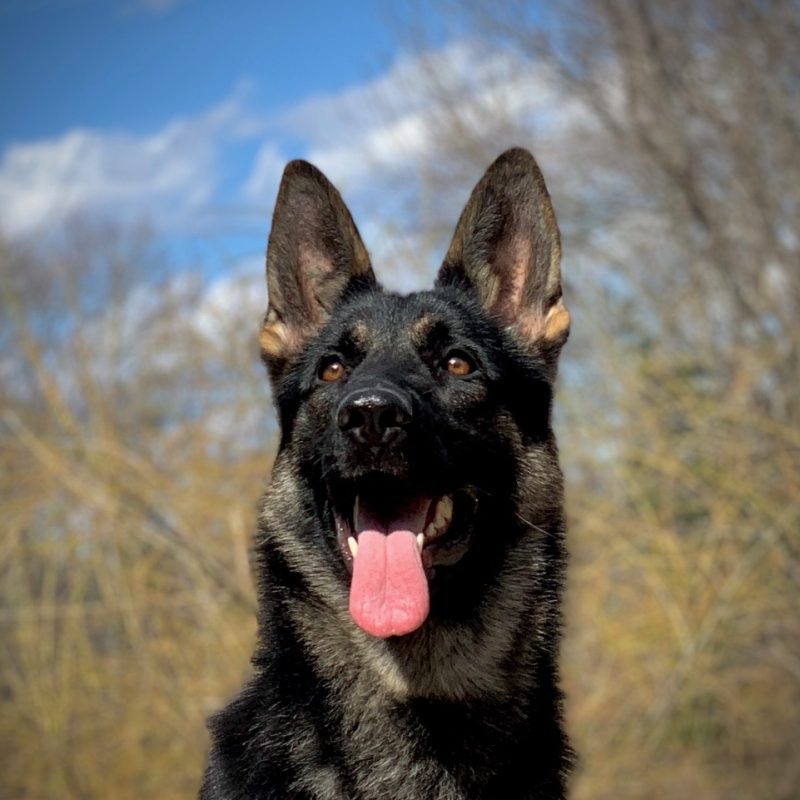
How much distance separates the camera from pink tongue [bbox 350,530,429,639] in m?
3.12

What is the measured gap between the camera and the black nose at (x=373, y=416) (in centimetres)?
310

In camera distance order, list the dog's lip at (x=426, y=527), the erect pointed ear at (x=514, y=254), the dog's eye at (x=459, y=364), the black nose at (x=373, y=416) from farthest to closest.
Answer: the erect pointed ear at (x=514, y=254) → the dog's eye at (x=459, y=364) → the dog's lip at (x=426, y=527) → the black nose at (x=373, y=416)

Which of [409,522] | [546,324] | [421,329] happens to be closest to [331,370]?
[421,329]

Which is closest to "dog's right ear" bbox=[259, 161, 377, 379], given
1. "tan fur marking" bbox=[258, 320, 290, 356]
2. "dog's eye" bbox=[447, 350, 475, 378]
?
"tan fur marking" bbox=[258, 320, 290, 356]

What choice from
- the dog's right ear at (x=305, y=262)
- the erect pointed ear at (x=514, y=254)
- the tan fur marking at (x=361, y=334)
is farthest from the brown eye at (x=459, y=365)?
the dog's right ear at (x=305, y=262)

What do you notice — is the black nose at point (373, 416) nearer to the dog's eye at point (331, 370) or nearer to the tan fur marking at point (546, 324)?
the dog's eye at point (331, 370)

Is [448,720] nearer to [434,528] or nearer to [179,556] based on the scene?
[434,528]

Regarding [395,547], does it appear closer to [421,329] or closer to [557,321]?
[421,329]

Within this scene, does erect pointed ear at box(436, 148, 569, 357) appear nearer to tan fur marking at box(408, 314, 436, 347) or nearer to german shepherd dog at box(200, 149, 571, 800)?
german shepherd dog at box(200, 149, 571, 800)

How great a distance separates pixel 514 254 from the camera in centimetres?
408

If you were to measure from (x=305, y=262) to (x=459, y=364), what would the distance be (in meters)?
0.83

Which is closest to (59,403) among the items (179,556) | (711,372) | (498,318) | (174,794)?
(179,556)

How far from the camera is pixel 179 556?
7.03 meters

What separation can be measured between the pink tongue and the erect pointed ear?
1.15 m
